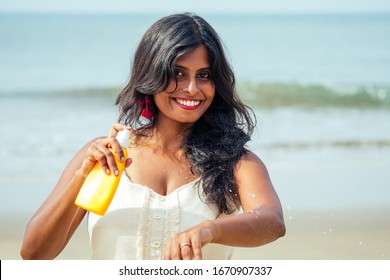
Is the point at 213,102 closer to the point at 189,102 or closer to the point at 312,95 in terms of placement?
the point at 189,102

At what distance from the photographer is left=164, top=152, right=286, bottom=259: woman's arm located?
78.4 inches

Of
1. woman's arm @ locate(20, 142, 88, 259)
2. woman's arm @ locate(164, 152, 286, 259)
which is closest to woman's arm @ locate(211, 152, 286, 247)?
woman's arm @ locate(164, 152, 286, 259)

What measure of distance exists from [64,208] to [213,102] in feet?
2.14

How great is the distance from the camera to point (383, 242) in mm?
4461

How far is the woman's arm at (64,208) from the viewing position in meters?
2.46

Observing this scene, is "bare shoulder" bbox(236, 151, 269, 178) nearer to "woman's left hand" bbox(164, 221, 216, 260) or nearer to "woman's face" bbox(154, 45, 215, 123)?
"woman's face" bbox(154, 45, 215, 123)

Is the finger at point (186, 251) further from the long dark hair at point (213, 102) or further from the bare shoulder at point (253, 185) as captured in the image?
the long dark hair at point (213, 102)

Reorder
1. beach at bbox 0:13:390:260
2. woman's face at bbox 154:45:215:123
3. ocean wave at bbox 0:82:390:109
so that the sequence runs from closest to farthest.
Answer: woman's face at bbox 154:45:215:123
beach at bbox 0:13:390:260
ocean wave at bbox 0:82:390:109

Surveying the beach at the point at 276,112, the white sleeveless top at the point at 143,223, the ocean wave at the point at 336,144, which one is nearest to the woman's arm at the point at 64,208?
the white sleeveless top at the point at 143,223

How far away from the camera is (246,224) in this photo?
7.72 feet

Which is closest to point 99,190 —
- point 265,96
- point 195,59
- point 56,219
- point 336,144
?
point 56,219

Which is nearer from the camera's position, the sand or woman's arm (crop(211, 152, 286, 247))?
woman's arm (crop(211, 152, 286, 247))

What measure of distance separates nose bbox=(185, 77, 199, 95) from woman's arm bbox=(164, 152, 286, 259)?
0.29 m
